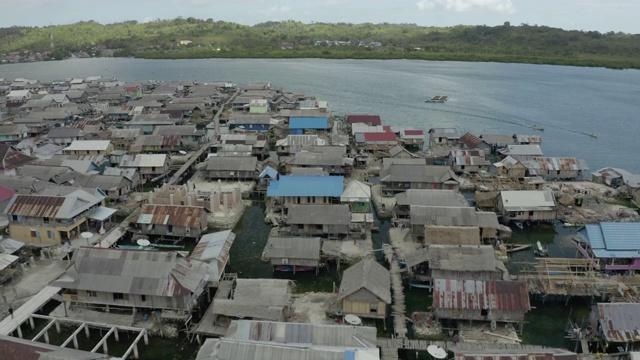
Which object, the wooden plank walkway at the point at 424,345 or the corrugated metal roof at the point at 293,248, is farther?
the corrugated metal roof at the point at 293,248

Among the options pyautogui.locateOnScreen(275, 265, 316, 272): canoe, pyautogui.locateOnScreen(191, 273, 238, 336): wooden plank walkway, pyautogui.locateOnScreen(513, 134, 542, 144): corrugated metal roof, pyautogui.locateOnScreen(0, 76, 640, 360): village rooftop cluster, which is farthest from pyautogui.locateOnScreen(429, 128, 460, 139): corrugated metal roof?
pyautogui.locateOnScreen(191, 273, 238, 336): wooden plank walkway

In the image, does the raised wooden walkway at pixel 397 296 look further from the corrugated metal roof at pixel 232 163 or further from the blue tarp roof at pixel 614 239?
the corrugated metal roof at pixel 232 163

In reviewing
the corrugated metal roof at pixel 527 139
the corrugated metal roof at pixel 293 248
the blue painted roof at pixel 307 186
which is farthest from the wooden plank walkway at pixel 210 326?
the corrugated metal roof at pixel 527 139

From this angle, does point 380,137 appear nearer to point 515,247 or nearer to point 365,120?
point 365,120

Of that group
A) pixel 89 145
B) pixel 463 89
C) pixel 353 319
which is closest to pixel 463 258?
pixel 353 319

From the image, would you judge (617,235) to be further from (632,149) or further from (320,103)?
(320,103)

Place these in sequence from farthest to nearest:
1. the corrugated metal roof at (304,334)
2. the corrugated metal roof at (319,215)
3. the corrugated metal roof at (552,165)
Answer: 1. the corrugated metal roof at (552,165)
2. the corrugated metal roof at (319,215)
3. the corrugated metal roof at (304,334)

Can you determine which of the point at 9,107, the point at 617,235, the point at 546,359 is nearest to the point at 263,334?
the point at 546,359
